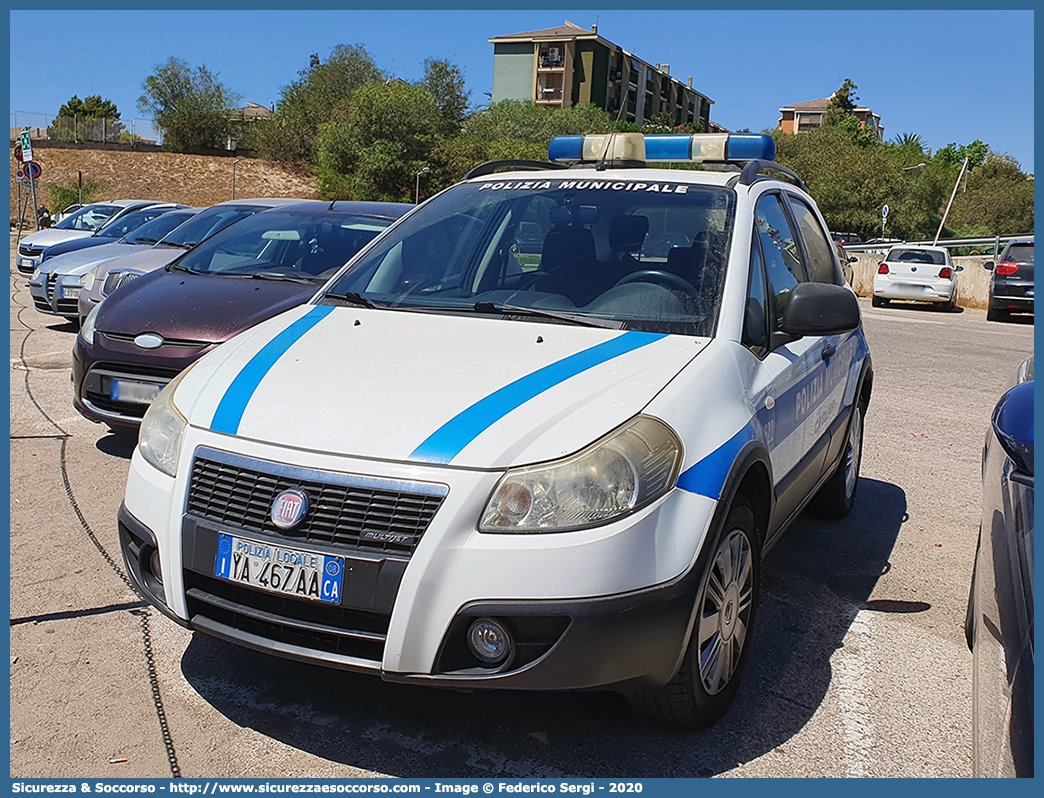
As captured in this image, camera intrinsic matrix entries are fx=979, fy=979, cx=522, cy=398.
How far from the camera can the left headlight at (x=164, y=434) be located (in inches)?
115

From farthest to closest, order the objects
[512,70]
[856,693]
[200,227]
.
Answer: [512,70] → [200,227] → [856,693]

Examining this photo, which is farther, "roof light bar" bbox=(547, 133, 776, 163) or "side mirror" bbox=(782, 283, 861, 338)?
"roof light bar" bbox=(547, 133, 776, 163)

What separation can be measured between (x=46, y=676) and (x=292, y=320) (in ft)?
4.78

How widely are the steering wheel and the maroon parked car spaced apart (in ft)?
9.89

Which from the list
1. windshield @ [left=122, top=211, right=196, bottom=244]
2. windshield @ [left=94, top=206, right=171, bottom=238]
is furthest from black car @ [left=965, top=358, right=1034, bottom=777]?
windshield @ [left=94, top=206, right=171, bottom=238]

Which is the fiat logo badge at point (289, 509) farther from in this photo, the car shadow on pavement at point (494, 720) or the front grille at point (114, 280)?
the front grille at point (114, 280)

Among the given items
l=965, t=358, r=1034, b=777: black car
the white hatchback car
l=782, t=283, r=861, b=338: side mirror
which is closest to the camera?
l=965, t=358, r=1034, b=777: black car

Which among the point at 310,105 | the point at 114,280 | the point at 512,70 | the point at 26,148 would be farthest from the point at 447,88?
the point at 114,280

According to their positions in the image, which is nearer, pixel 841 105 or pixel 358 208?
pixel 358 208

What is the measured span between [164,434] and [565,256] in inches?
65.1

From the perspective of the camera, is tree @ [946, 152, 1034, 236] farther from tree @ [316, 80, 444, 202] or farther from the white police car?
the white police car

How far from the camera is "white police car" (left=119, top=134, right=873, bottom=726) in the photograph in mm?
2510

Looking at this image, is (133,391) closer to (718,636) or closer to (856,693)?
(718,636)

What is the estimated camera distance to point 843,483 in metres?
5.25
